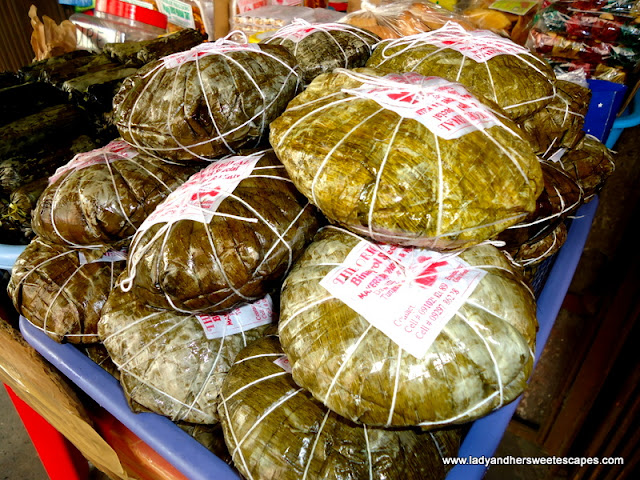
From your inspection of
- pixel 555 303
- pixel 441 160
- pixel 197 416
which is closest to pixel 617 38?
pixel 555 303

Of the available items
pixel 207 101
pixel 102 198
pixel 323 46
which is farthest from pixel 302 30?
pixel 102 198

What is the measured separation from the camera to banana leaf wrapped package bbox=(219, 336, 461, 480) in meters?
1.21

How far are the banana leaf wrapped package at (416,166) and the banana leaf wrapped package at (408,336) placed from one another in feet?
0.36

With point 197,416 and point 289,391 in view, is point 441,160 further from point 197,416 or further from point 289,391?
point 197,416

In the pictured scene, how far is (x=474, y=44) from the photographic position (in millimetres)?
1646

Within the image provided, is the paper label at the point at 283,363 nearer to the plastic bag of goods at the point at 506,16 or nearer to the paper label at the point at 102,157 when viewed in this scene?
the paper label at the point at 102,157

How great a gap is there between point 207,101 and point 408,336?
3.35 ft

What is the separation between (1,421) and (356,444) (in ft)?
10.9

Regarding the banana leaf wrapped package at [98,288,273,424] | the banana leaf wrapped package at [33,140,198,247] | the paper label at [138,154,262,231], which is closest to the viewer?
the paper label at [138,154,262,231]

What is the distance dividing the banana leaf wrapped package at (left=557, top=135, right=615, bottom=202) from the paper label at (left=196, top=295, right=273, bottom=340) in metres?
1.43

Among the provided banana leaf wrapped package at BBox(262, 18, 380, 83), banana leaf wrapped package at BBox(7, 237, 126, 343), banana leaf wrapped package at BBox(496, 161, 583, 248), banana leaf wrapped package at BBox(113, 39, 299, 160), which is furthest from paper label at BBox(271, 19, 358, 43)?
banana leaf wrapped package at BBox(7, 237, 126, 343)

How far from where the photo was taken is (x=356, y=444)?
1232mm

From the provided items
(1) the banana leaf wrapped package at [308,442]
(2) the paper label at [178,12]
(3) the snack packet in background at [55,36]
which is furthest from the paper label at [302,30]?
(3) the snack packet in background at [55,36]

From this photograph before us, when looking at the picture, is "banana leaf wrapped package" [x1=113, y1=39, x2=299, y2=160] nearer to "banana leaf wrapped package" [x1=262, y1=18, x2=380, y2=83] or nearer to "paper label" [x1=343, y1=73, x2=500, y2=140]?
"banana leaf wrapped package" [x1=262, y1=18, x2=380, y2=83]
